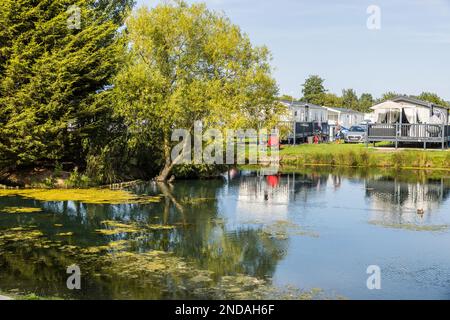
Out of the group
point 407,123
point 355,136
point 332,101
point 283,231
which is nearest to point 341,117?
point 332,101

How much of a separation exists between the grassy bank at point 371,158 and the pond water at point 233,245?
12224mm

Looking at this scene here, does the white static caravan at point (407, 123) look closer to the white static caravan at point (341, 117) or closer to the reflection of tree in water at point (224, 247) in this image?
the reflection of tree in water at point (224, 247)

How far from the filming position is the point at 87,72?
2703cm

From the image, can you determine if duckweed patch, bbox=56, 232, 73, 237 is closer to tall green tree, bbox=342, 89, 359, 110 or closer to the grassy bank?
the grassy bank

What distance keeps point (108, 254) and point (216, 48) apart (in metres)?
19.0

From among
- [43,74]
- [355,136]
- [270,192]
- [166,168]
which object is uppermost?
[43,74]

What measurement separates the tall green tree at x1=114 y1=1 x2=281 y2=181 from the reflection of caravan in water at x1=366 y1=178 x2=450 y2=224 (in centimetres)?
757

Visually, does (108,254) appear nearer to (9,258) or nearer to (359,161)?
(9,258)

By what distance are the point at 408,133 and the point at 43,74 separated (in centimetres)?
2863

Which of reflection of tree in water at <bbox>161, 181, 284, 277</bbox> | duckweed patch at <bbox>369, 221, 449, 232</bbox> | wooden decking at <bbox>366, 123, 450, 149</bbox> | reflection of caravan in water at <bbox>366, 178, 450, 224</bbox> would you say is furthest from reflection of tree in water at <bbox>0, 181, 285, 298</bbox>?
wooden decking at <bbox>366, 123, 450, 149</bbox>

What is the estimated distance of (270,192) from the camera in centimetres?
2656

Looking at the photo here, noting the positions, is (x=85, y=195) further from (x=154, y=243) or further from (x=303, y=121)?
(x=303, y=121)

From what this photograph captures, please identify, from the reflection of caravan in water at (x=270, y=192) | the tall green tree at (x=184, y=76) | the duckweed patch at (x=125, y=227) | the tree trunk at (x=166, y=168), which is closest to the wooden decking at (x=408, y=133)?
the reflection of caravan in water at (x=270, y=192)
